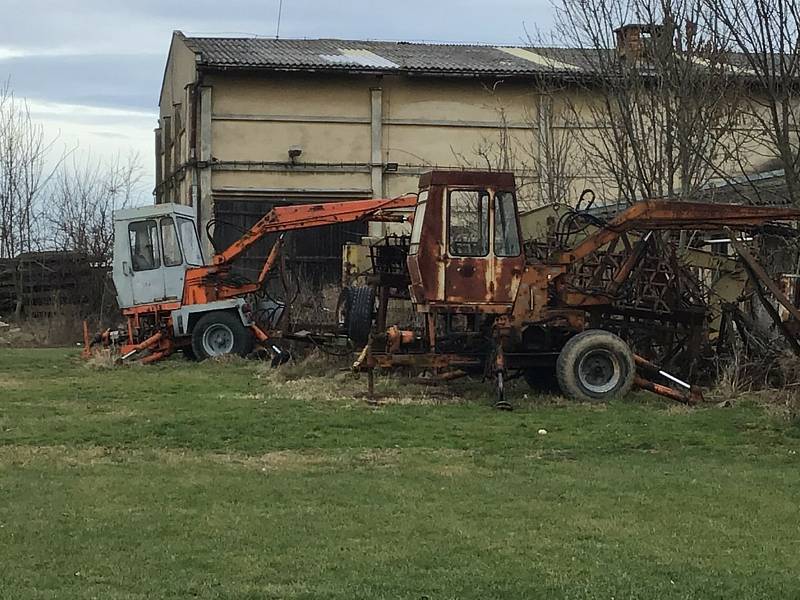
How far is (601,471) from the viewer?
9555mm

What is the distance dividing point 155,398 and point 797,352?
308 inches

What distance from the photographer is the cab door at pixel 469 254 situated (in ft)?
47.3

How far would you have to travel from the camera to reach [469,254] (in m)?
14.5

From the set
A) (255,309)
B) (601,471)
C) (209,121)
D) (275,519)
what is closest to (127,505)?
(275,519)

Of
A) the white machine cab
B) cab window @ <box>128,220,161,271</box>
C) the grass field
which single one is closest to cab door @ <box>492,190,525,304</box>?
the grass field

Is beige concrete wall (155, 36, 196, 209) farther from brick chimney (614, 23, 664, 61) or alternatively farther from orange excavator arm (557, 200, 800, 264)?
orange excavator arm (557, 200, 800, 264)

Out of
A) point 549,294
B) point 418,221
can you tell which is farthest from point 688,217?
point 418,221

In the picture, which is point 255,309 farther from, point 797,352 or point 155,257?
point 797,352

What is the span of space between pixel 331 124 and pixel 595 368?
15.6 meters

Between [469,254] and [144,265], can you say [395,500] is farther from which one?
[144,265]

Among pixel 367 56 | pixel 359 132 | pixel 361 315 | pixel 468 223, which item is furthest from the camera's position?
pixel 367 56

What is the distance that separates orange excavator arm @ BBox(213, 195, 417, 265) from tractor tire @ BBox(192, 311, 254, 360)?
1045 millimetres

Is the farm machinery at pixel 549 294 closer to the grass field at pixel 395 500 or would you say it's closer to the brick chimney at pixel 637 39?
the grass field at pixel 395 500

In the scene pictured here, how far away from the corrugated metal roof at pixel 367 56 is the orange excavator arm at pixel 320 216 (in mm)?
8205
